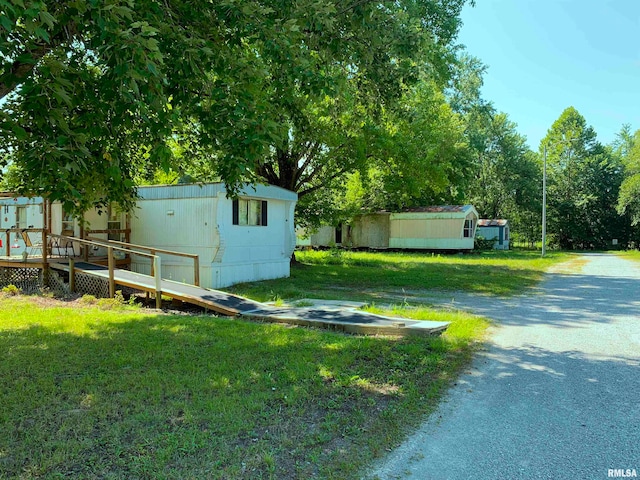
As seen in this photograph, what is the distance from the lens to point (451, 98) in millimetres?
39219

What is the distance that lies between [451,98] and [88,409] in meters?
39.9

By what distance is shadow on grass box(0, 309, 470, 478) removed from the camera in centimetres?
300

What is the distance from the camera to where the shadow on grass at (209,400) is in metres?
3.00

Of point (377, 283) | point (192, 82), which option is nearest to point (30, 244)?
point (377, 283)

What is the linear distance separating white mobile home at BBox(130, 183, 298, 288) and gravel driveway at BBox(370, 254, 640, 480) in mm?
7191

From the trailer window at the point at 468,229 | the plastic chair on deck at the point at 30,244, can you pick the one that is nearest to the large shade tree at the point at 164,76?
the plastic chair on deck at the point at 30,244

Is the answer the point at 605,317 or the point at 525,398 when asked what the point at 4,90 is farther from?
the point at 605,317

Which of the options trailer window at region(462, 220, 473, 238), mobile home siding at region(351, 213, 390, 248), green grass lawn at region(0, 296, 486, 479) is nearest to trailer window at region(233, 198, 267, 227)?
green grass lawn at region(0, 296, 486, 479)

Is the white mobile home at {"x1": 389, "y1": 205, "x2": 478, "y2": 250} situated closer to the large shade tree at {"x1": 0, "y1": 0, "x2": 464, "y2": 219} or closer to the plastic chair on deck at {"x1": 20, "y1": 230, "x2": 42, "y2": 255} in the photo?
the plastic chair on deck at {"x1": 20, "y1": 230, "x2": 42, "y2": 255}

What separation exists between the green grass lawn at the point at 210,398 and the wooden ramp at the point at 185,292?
1.59 metres

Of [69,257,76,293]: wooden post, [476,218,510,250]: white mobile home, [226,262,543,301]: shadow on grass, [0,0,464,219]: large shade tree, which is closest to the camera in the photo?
[0,0,464,219]: large shade tree

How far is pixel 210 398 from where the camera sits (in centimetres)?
405

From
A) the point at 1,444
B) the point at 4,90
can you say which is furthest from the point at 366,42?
the point at 1,444

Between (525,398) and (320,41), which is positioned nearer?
(525,398)
